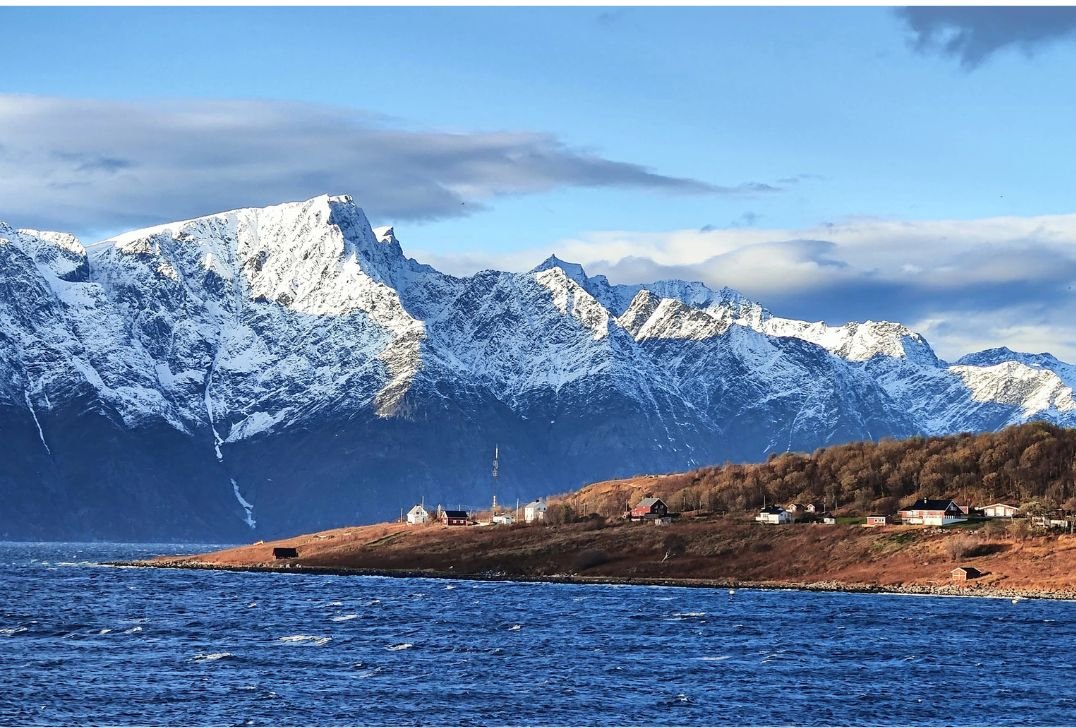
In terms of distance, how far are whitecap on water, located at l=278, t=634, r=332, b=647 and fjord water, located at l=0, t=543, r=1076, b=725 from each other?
751mm

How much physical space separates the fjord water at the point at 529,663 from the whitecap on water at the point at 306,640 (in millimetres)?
751

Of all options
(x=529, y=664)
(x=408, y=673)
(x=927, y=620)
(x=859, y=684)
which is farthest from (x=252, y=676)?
(x=927, y=620)

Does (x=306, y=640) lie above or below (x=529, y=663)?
above

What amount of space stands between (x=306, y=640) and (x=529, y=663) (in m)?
23.6

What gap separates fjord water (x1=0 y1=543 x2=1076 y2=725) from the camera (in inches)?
3942

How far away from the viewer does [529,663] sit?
12481 cm

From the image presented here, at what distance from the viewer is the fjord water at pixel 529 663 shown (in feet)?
328

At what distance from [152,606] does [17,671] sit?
63638mm

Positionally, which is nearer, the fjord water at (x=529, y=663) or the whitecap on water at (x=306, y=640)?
the fjord water at (x=529, y=663)

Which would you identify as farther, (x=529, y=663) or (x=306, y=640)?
(x=306, y=640)

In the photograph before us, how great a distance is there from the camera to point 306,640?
139500mm

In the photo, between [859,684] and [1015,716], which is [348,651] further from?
[1015,716]

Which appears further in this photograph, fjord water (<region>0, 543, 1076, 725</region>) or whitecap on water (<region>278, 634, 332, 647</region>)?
whitecap on water (<region>278, 634, 332, 647</region>)

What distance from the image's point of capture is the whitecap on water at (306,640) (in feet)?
452
